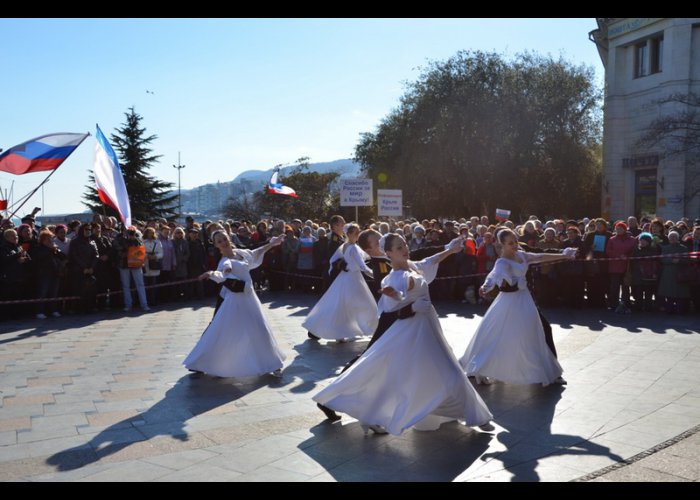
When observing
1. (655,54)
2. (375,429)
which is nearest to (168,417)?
(375,429)

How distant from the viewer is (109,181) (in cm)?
1114

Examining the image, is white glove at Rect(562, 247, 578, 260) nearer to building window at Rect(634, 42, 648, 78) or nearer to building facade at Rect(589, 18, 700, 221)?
building facade at Rect(589, 18, 700, 221)

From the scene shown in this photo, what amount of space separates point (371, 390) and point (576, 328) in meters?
6.74

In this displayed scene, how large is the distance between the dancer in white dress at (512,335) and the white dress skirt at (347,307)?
3.03m

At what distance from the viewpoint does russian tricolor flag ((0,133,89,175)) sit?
11766mm

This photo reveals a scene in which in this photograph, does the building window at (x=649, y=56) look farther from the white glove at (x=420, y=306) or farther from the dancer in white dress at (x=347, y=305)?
the white glove at (x=420, y=306)

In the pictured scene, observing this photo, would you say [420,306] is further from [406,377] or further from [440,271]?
[440,271]

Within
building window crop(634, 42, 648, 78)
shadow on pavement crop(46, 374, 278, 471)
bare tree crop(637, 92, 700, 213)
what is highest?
building window crop(634, 42, 648, 78)

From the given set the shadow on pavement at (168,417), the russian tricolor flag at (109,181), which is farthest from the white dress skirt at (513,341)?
the russian tricolor flag at (109,181)

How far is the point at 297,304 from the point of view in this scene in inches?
611

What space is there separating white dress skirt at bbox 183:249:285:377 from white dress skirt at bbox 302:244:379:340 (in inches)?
88.0

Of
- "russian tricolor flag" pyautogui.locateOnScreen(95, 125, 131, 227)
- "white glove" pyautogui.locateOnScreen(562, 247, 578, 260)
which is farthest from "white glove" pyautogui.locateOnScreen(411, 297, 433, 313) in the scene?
"russian tricolor flag" pyautogui.locateOnScreen(95, 125, 131, 227)
